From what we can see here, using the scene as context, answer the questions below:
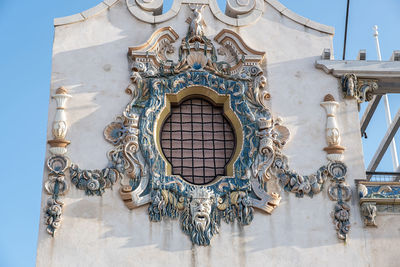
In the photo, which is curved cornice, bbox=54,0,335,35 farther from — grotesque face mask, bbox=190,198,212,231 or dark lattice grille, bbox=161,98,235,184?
grotesque face mask, bbox=190,198,212,231

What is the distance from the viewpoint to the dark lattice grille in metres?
19.4

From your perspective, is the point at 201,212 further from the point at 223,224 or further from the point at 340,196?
the point at 340,196

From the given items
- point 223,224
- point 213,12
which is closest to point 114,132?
point 223,224

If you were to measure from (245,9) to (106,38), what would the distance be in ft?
11.8

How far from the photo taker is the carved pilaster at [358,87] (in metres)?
20.2

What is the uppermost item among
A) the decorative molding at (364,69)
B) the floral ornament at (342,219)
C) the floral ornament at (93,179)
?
the decorative molding at (364,69)

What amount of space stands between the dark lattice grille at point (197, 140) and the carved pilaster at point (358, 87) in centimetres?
297

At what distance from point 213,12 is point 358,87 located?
4.02 m

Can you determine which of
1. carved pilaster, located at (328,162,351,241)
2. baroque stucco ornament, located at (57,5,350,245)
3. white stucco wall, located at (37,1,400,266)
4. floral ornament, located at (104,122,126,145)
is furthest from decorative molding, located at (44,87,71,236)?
carved pilaster, located at (328,162,351,241)

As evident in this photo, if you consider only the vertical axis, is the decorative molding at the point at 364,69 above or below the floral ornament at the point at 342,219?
above

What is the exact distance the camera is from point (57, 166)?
18.8 metres

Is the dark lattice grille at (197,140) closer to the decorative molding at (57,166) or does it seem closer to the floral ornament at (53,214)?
the decorative molding at (57,166)

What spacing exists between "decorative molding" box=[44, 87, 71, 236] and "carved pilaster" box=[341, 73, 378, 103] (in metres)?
→ 6.58

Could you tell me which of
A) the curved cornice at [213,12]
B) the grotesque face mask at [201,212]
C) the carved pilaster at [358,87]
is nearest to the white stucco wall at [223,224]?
the curved cornice at [213,12]
